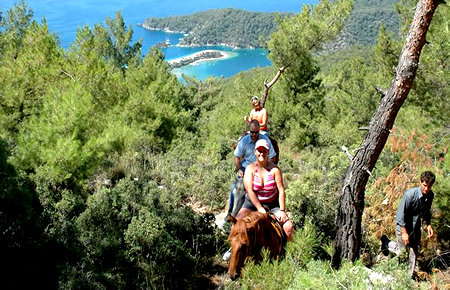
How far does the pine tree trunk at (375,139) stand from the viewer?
3.82m

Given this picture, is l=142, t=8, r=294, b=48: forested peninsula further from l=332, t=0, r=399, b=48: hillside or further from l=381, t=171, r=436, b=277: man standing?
l=381, t=171, r=436, b=277: man standing

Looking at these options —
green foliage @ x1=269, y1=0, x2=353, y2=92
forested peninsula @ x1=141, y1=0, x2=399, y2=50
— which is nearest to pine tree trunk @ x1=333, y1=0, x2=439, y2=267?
green foliage @ x1=269, y1=0, x2=353, y2=92

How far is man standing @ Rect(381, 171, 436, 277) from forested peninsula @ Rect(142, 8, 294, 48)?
107 metres

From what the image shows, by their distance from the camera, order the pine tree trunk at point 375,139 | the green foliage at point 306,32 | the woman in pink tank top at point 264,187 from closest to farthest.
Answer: the pine tree trunk at point 375,139 → the woman in pink tank top at point 264,187 → the green foliage at point 306,32

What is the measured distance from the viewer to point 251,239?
11.7 ft

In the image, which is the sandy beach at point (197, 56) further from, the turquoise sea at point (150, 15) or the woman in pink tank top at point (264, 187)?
the woman in pink tank top at point (264, 187)

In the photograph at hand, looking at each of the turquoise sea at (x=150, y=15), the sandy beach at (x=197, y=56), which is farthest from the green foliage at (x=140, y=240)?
the sandy beach at (x=197, y=56)

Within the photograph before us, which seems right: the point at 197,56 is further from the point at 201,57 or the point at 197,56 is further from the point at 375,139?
the point at 375,139

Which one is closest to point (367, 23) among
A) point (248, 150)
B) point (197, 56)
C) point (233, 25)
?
point (233, 25)

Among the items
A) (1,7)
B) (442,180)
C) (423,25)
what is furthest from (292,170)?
(1,7)

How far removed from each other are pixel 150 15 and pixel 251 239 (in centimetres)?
12100

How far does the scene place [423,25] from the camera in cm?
377

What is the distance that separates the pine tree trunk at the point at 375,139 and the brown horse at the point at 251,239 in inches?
38.9

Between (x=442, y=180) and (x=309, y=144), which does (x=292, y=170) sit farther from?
(x=309, y=144)
